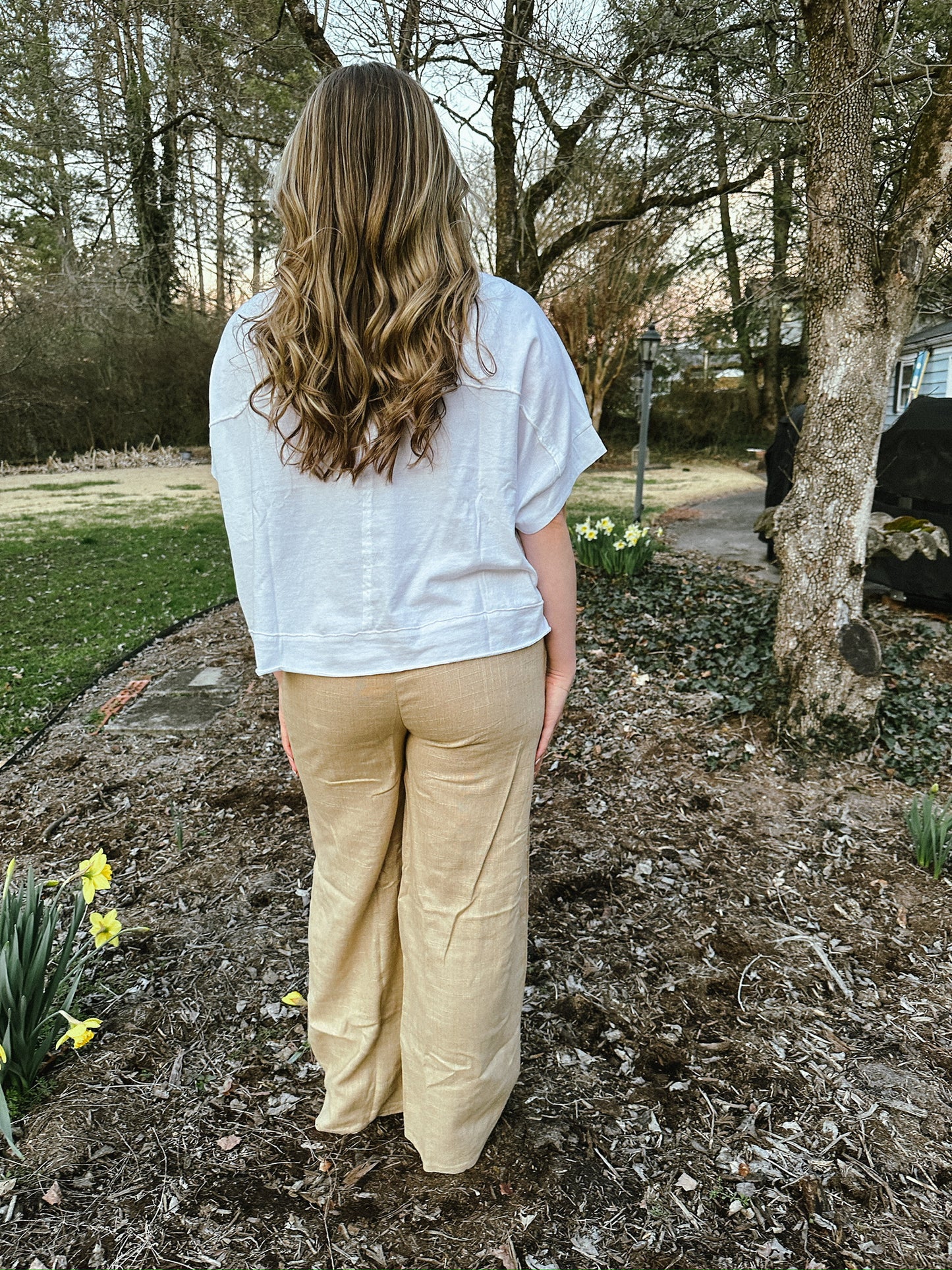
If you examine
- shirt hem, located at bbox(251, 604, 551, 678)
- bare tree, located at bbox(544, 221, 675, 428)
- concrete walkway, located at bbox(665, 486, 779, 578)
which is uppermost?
bare tree, located at bbox(544, 221, 675, 428)

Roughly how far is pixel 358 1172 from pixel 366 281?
5.15ft

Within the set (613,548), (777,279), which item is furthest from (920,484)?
(613,548)

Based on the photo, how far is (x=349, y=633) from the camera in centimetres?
117

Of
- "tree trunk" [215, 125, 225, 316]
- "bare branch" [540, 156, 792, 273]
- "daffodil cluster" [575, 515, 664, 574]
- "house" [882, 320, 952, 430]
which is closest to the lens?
"bare branch" [540, 156, 792, 273]

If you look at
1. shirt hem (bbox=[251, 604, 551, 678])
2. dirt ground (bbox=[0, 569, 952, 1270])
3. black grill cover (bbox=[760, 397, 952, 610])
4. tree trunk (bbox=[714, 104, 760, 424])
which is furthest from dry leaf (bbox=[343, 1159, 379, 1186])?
black grill cover (bbox=[760, 397, 952, 610])

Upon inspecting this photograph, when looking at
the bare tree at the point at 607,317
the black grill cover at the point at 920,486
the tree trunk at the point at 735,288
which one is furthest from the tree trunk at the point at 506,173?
the bare tree at the point at 607,317

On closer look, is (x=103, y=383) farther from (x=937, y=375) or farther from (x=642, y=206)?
(x=937, y=375)

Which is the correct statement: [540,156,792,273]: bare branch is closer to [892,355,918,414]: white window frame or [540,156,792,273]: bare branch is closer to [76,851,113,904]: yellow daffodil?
[76,851,113,904]: yellow daffodil

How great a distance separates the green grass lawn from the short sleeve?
3162 mm

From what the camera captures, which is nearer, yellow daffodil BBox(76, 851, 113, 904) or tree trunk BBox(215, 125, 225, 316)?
yellow daffodil BBox(76, 851, 113, 904)

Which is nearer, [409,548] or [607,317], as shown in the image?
[409,548]

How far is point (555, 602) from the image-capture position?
1312 mm

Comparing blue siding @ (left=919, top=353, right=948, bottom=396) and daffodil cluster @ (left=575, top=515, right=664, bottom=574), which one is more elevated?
blue siding @ (left=919, top=353, right=948, bottom=396)

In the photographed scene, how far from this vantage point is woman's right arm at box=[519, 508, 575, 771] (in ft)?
4.16
